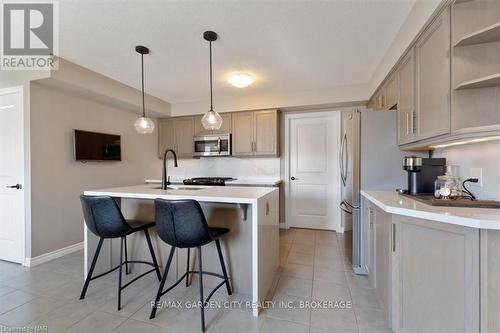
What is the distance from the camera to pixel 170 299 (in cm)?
198

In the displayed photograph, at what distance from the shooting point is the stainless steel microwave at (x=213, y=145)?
4186 mm

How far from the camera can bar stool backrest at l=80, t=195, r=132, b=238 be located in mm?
1858

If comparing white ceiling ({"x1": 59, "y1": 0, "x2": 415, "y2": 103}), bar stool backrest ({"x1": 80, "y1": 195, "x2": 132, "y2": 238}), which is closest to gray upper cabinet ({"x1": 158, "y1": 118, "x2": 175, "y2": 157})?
white ceiling ({"x1": 59, "y1": 0, "x2": 415, "y2": 103})

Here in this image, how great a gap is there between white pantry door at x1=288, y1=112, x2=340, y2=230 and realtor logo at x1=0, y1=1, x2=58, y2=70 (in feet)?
11.2

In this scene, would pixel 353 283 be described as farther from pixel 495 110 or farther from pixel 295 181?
pixel 295 181

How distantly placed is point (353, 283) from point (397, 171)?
120 centimetres

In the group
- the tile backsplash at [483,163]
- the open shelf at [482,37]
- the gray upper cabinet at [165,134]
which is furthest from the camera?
the gray upper cabinet at [165,134]

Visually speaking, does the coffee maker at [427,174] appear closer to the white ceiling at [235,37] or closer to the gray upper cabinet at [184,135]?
the white ceiling at [235,37]

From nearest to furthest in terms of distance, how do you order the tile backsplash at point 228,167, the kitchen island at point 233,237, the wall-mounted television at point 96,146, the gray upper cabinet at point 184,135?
the kitchen island at point 233,237 → the wall-mounted television at point 96,146 → the tile backsplash at point 228,167 → the gray upper cabinet at point 184,135

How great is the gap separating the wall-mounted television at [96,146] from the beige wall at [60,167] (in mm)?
102

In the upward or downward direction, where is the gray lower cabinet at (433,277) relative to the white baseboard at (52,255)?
upward

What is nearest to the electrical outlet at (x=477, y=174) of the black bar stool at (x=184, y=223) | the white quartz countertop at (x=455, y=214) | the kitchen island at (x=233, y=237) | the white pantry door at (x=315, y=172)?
the white quartz countertop at (x=455, y=214)

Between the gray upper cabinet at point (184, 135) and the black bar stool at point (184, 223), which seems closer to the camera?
the black bar stool at point (184, 223)

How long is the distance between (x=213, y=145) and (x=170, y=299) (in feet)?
9.09
